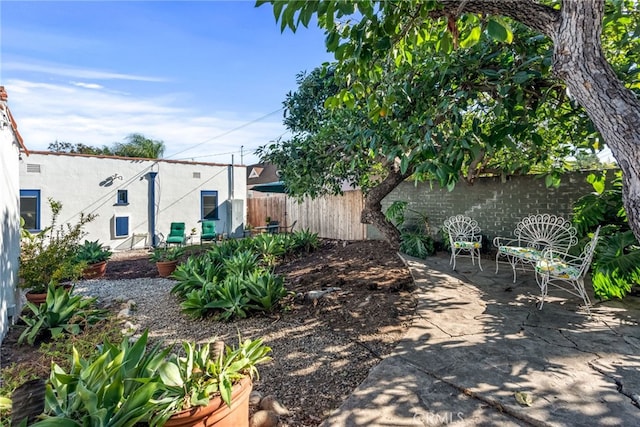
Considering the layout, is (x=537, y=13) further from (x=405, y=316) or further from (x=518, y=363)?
(x=405, y=316)

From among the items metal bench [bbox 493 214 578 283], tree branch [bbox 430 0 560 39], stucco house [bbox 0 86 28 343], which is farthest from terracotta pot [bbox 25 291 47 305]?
metal bench [bbox 493 214 578 283]

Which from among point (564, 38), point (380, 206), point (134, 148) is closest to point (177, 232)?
point (380, 206)

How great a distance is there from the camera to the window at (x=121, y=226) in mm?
10570

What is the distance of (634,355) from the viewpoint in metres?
2.64

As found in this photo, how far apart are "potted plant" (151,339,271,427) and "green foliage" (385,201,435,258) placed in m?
5.51

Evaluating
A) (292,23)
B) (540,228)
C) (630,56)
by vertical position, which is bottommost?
(540,228)

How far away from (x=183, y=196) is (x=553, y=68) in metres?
11.9

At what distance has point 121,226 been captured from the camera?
35.0ft

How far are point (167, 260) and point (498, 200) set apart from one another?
25.0 ft


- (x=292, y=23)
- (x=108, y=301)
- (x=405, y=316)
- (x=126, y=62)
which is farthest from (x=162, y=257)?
(x=292, y=23)

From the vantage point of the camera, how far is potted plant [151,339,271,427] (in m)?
1.57

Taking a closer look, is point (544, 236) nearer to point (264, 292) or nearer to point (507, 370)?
point (507, 370)

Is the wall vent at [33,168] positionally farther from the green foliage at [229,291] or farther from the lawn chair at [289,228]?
the lawn chair at [289,228]

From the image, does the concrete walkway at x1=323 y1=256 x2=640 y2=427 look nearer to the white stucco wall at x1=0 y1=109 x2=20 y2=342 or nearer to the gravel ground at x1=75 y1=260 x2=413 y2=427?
the gravel ground at x1=75 y1=260 x2=413 y2=427
